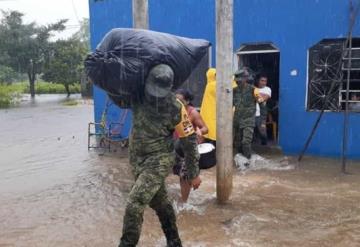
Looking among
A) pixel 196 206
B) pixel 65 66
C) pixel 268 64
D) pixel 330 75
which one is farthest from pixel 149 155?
pixel 65 66

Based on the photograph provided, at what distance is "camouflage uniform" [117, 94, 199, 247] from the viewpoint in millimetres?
3742

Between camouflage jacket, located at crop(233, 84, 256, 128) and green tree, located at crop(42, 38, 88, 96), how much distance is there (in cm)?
2478

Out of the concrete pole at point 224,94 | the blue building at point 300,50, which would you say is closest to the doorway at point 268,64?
the blue building at point 300,50

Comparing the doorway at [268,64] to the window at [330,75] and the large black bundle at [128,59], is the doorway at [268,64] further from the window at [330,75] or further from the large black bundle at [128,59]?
the large black bundle at [128,59]

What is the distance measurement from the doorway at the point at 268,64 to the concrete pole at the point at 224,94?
3555 mm

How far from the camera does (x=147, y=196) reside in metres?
3.76

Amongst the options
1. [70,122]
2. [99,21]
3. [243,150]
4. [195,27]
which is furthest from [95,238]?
[70,122]

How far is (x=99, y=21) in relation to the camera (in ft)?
35.5

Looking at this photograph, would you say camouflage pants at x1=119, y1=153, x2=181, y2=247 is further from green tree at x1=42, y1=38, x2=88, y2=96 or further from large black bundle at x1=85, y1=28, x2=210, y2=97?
green tree at x1=42, y1=38, x2=88, y2=96

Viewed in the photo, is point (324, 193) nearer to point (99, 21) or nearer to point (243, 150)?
point (243, 150)

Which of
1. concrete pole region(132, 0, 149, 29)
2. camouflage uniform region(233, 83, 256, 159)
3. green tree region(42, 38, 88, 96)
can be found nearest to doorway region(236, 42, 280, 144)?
camouflage uniform region(233, 83, 256, 159)

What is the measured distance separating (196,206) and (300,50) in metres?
4.15

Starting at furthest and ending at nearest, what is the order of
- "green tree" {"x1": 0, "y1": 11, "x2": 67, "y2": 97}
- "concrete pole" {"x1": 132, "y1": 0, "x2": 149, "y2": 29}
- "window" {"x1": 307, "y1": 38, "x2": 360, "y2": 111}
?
"green tree" {"x1": 0, "y1": 11, "x2": 67, "y2": 97} → "window" {"x1": 307, "y1": 38, "x2": 360, "y2": 111} → "concrete pole" {"x1": 132, "y1": 0, "x2": 149, "y2": 29}

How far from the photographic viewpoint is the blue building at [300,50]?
27.1ft
